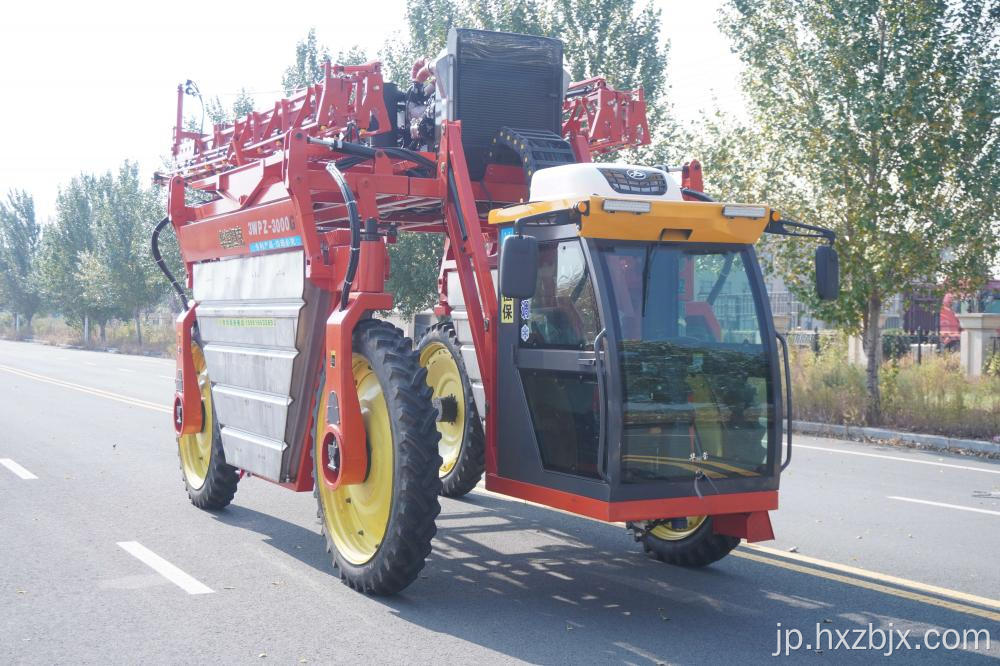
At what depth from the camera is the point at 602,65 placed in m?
22.1

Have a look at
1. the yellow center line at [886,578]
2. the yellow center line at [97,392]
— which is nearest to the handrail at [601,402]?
the yellow center line at [886,578]

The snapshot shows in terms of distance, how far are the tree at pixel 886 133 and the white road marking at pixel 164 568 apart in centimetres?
1166

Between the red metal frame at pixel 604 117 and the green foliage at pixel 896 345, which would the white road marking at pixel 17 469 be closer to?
the red metal frame at pixel 604 117

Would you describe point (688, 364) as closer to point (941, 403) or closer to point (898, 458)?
point (898, 458)

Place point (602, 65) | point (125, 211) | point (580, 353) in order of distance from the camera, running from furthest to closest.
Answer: point (125, 211)
point (602, 65)
point (580, 353)

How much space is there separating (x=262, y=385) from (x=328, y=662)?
2.90 metres

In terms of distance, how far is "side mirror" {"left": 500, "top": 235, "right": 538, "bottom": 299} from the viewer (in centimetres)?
563

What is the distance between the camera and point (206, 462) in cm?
931

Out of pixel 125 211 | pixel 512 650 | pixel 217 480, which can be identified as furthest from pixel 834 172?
pixel 125 211

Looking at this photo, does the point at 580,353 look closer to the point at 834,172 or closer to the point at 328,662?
the point at 328,662

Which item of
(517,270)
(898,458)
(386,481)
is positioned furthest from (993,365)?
(517,270)

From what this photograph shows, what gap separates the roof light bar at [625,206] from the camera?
577cm

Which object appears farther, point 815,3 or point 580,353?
point 815,3

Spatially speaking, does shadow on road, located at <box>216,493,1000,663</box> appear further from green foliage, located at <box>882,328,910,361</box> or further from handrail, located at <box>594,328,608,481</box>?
green foliage, located at <box>882,328,910,361</box>
